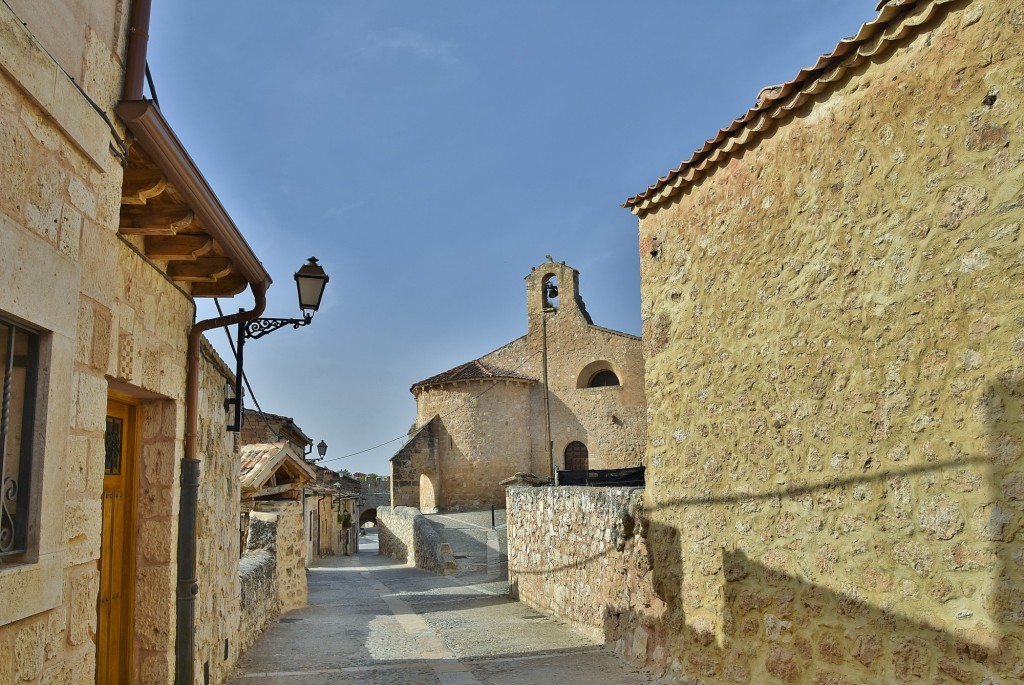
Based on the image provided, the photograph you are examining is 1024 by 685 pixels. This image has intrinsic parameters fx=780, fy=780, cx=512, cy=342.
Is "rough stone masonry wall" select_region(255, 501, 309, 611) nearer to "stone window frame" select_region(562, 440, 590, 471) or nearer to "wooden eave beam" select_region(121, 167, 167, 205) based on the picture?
"wooden eave beam" select_region(121, 167, 167, 205)

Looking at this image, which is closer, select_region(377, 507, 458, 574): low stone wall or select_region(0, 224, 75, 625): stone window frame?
select_region(0, 224, 75, 625): stone window frame

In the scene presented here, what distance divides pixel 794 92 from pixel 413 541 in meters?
18.2

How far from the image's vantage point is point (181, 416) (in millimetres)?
5223

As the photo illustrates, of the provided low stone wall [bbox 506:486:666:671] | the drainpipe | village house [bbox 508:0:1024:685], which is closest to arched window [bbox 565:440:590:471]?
low stone wall [bbox 506:486:666:671]

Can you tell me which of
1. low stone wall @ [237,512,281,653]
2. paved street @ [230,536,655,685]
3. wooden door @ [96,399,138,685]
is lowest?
paved street @ [230,536,655,685]

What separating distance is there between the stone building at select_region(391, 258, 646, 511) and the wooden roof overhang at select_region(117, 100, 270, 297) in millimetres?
22525

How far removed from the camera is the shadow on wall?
150 inches

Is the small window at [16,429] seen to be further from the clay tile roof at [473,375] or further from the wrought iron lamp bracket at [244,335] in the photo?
the clay tile roof at [473,375]

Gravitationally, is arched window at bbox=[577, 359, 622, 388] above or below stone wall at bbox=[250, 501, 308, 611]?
above

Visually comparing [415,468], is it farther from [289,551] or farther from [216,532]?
[216,532]

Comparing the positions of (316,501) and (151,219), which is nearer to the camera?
(151,219)

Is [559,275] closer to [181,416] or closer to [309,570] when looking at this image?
[309,570]

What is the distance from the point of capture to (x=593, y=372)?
1126 inches

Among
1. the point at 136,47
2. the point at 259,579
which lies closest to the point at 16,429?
the point at 136,47
